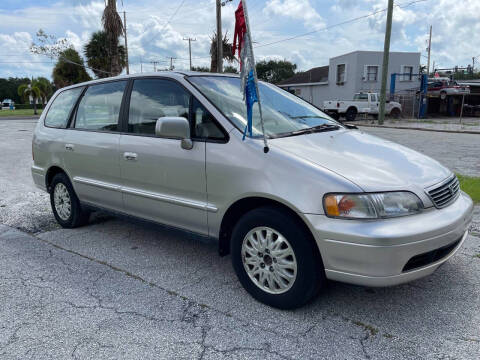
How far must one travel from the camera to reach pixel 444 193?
9.86ft

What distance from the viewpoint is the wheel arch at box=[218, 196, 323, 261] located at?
2842 mm

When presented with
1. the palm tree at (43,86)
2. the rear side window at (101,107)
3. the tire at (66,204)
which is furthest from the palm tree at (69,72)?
the rear side window at (101,107)

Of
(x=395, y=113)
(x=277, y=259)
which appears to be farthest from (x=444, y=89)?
(x=277, y=259)

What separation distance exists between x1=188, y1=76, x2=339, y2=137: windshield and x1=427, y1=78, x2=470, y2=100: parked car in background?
30059 mm

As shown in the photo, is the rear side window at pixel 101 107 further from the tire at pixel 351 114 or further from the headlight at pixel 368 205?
the tire at pixel 351 114

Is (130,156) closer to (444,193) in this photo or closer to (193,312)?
(193,312)

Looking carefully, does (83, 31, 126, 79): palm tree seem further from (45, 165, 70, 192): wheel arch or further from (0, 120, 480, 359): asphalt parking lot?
(0, 120, 480, 359): asphalt parking lot

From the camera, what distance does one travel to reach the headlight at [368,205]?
2607 millimetres

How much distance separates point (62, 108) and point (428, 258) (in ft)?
14.5

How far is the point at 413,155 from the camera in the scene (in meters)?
3.44

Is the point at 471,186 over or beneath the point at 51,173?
beneath

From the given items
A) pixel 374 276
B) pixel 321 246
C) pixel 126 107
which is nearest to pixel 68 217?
pixel 126 107

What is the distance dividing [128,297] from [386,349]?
194cm

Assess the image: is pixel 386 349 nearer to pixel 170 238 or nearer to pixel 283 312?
pixel 283 312
